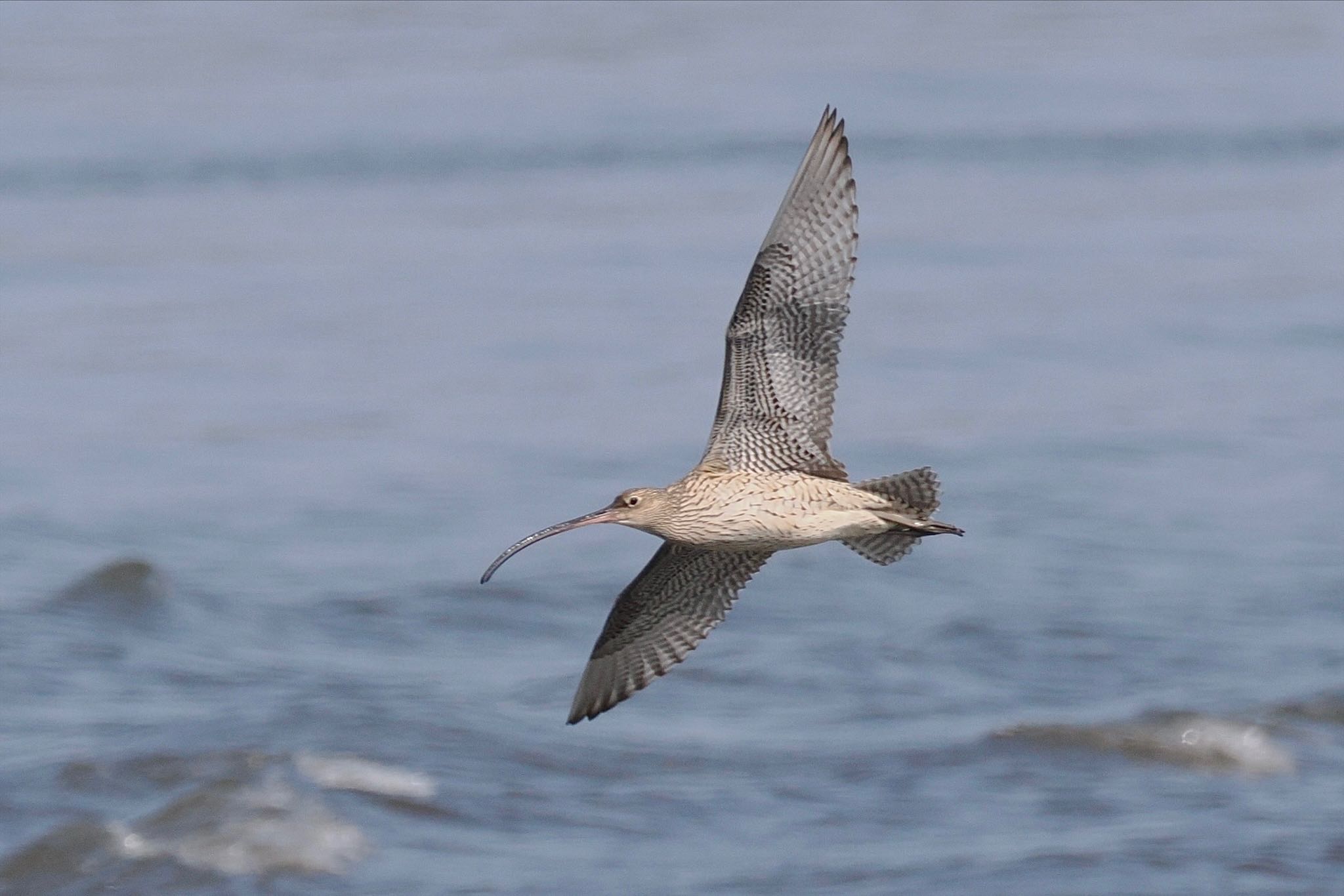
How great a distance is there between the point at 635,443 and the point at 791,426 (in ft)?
27.7

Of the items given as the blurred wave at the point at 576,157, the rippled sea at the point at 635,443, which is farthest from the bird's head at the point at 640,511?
the blurred wave at the point at 576,157

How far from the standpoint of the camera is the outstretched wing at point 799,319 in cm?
781

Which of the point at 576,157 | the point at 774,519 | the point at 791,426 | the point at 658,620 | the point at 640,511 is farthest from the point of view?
the point at 576,157

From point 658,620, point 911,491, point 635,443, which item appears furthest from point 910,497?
point 635,443

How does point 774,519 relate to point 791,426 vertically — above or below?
below

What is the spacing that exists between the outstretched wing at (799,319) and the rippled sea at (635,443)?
303 cm

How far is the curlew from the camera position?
7.72 metres

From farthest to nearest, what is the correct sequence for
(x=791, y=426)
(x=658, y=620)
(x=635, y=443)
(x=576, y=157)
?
1. (x=576, y=157)
2. (x=635, y=443)
3. (x=658, y=620)
4. (x=791, y=426)

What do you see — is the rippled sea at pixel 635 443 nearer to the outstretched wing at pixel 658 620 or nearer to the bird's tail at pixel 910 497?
the outstretched wing at pixel 658 620

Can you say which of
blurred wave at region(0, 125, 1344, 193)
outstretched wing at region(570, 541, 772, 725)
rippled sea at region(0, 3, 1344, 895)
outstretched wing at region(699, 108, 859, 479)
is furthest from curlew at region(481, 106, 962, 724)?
blurred wave at region(0, 125, 1344, 193)

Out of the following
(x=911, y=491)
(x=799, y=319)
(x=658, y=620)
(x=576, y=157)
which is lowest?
(x=658, y=620)

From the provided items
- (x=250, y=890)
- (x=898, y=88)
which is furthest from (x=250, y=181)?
(x=250, y=890)

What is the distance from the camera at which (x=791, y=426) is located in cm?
790

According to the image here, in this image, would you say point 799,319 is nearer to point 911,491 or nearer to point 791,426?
point 791,426
